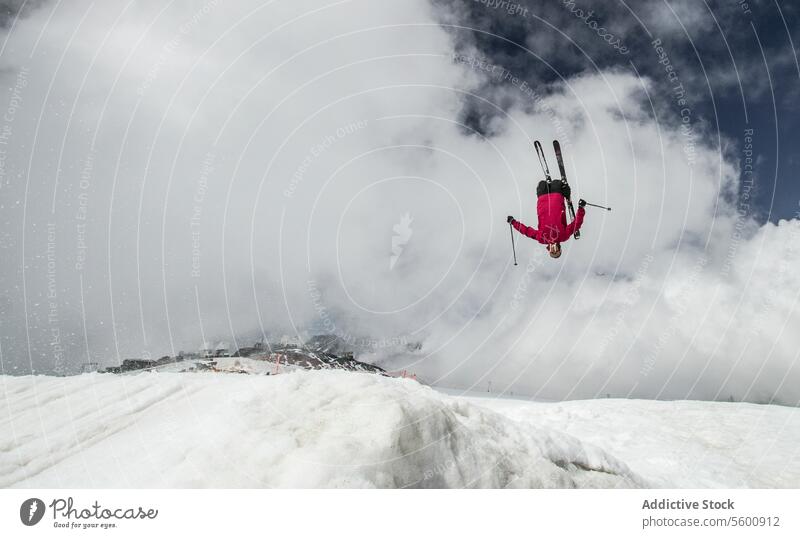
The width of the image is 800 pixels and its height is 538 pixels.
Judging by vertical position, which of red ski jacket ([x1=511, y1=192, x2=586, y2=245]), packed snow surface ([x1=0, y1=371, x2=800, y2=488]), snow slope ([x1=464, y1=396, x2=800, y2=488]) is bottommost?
snow slope ([x1=464, y1=396, x2=800, y2=488])

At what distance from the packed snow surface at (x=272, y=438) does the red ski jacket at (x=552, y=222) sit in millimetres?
3715

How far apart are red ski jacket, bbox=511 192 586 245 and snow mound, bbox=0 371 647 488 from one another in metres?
3.73

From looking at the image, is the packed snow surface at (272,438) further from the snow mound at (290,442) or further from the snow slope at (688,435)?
the snow slope at (688,435)

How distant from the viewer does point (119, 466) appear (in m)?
6.03

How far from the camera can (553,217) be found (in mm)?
8469

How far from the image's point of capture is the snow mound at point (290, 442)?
539 cm

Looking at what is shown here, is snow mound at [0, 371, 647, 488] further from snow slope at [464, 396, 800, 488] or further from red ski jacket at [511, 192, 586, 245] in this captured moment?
snow slope at [464, 396, 800, 488]

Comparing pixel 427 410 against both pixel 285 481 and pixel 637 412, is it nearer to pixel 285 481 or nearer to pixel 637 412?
pixel 285 481

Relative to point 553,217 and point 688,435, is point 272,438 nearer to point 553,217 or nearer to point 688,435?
point 553,217

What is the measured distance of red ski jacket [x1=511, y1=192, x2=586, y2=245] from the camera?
8.41 m

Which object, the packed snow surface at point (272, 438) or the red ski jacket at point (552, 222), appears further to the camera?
the red ski jacket at point (552, 222)

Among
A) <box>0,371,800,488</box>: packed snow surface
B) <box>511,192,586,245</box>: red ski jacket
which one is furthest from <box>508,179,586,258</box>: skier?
<box>0,371,800,488</box>: packed snow surface

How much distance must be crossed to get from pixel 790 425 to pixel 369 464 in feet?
63.0

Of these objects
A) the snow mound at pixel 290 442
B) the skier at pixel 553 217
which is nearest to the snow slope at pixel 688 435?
the snow mound at pixel 290 442
